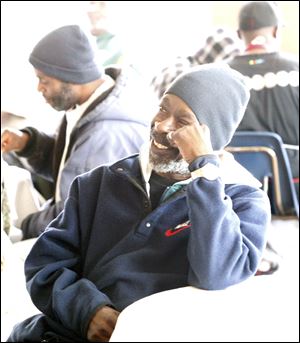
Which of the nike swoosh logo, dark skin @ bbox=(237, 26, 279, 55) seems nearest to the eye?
the nike swoosh logo

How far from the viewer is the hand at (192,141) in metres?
0.49

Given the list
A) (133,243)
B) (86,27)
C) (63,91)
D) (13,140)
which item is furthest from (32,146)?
(133,243)

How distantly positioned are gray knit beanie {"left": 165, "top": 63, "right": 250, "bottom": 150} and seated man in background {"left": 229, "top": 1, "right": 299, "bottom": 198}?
109mm

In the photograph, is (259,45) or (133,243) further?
(259,45)

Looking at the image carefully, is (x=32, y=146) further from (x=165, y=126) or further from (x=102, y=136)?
(x=165, y=126)

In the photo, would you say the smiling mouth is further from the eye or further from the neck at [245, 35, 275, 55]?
the neck at [245, 35, 275, 55]

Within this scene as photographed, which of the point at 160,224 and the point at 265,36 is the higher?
the point at 265,36

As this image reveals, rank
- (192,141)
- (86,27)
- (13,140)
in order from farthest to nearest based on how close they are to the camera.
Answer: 1. (13,140)
2. (86,27)
3. (192,141)

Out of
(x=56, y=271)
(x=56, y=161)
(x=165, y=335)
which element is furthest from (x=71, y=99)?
(x=165, y=335)

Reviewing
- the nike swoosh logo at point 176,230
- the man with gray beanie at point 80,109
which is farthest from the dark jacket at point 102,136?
the nike swoosh logo at point 176,230

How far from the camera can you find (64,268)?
22.7 inches

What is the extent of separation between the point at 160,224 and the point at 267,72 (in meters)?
0.35

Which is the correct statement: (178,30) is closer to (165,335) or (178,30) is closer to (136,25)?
(136,25)

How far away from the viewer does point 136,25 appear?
2.16 ft
